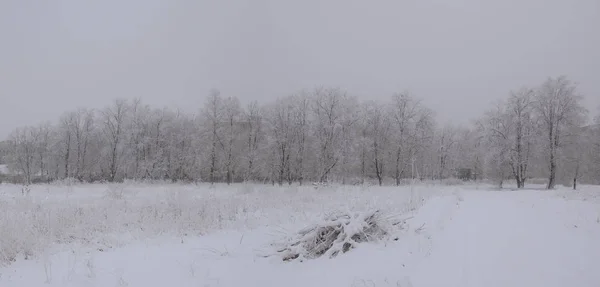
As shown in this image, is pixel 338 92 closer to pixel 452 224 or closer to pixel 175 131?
pixel 175 131

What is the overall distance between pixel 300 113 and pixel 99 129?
34.1 m

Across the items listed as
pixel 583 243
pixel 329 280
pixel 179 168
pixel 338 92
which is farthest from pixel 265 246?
pixel 179 168

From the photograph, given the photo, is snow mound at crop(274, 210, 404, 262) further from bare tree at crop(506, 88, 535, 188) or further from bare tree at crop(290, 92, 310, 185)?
bare tree at crop(290, 92, 310, 185)

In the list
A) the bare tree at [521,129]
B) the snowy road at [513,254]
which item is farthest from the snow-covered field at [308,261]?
the bare tree at [521,129]

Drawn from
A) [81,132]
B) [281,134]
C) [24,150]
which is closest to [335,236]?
[281,134]

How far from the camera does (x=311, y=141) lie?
43688 millimetres

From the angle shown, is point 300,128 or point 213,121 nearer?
point 213,121

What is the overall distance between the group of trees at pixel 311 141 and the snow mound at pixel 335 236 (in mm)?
30217

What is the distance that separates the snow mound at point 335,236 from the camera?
20.3ft

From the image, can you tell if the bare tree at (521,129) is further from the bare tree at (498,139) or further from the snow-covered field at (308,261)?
the snow-covered field at (308,261)

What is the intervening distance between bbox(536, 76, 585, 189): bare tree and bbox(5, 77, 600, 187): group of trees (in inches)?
3.9

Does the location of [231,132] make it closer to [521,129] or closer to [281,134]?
[281,134]

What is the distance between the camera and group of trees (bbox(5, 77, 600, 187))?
34312mm

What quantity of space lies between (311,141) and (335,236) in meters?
37.2
